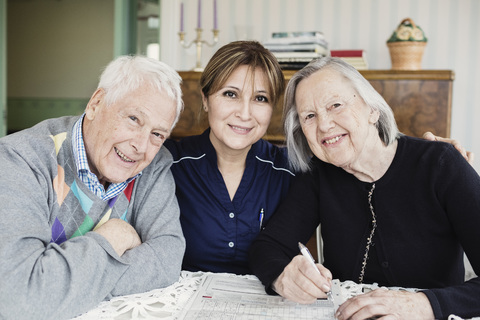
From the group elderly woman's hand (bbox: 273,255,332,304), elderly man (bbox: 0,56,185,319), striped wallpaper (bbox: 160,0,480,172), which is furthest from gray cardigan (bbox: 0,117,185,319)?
striped wallpaper (bbox: 160,0,480,172)

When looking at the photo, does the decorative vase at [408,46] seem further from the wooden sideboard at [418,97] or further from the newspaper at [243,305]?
the newspaper at [243,305]

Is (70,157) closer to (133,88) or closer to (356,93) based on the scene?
(133,88)

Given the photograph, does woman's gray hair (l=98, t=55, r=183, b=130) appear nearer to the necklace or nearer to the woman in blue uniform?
the woman in blue uniform

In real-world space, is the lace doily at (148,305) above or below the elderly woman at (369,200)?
below

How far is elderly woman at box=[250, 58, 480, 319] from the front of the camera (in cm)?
140

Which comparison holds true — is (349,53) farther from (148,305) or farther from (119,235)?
(148,305)

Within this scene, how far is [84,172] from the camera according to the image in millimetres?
1374

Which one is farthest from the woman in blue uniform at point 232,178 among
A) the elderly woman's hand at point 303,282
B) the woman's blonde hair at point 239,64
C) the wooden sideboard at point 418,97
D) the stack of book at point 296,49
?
the stack of book at point 296,49

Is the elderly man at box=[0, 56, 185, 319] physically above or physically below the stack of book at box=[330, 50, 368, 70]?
below

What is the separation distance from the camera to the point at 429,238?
1.46 meters

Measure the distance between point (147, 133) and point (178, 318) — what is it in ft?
1.89

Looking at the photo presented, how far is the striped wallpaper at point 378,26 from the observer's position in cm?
326

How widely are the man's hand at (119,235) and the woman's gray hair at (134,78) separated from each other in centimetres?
37

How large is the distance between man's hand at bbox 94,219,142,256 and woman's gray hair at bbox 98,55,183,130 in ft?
1.20
